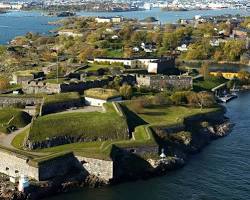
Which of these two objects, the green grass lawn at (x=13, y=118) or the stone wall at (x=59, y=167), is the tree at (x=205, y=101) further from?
the stone wall at (x=59, y=167)

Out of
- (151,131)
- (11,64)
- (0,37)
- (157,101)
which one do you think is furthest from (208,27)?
(151,131)

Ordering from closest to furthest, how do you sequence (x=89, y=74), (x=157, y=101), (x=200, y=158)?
(x=200, y=158) < (x=157, y=101) < (x=89, y=74)

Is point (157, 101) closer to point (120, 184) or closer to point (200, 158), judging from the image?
point (200, 158)

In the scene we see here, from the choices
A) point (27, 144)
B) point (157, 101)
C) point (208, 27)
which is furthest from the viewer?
point (208, 27)

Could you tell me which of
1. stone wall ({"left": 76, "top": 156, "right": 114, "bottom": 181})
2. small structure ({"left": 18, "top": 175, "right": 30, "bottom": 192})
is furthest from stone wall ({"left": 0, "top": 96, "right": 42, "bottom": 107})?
small structure ({"left": 18, "top": 175, "right": 30, "bottom": 192})

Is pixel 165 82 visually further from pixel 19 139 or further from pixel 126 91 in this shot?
pixel 19 139

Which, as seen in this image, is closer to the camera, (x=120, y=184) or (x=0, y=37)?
(x=120, y=184)

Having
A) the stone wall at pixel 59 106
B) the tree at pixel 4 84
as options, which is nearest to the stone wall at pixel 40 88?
the tree at pixel 4 84
